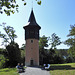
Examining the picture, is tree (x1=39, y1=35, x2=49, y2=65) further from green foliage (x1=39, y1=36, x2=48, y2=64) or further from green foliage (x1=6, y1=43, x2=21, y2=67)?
green foliage (x1=6, y1=43, x2=21, y2=67)

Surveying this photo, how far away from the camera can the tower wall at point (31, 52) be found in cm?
2994

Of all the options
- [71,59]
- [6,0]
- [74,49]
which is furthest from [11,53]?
[71,59]

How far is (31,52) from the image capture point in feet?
98.5

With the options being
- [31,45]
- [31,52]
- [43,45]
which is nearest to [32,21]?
[31,45]

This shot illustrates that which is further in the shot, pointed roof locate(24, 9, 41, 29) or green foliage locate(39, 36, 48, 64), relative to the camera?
green foliage locate(39, 36, 48, 64)

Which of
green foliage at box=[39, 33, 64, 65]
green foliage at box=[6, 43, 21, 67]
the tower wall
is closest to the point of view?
the tower wall

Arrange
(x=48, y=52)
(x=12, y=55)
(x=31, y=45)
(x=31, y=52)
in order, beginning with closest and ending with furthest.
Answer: (x=31, y=52), (x=12, y=55), (x=31, y=45), (x=48, y=52)

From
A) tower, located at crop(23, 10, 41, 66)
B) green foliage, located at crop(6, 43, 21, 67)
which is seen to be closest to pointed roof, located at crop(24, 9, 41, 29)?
tower, located at crop(23, 10, 41, 66)

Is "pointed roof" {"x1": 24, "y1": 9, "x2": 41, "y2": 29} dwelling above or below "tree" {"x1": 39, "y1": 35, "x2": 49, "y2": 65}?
above

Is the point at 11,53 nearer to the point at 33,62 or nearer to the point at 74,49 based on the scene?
the point at 33,62

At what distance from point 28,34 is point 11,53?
646 centimetres

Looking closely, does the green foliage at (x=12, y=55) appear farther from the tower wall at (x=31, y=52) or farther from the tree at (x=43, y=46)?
the tree at (x=43, y=46)

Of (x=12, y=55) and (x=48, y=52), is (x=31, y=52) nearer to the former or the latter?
(x=12, y=55)

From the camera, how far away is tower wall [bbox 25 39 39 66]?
98.2ft
